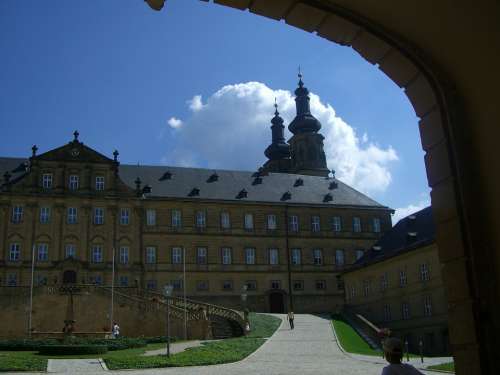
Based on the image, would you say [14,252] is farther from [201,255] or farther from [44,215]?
[201,255]

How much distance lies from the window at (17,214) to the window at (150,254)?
1175cm

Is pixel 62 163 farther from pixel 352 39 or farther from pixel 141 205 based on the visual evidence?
pixel 352 39

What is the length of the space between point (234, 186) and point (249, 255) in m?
8.01

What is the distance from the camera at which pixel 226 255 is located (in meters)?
62.5

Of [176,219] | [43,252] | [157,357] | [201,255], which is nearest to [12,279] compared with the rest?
[43,252]

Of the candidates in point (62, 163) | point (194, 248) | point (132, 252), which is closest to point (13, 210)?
point (62, 163)

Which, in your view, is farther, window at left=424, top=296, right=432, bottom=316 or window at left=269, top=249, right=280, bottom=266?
window at left=269, top=249, right=280, bottom=266

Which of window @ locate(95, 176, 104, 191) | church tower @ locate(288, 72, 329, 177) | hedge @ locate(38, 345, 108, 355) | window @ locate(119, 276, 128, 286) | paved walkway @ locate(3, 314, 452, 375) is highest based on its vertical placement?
church tower @ locate(288, 72, 329, 177)

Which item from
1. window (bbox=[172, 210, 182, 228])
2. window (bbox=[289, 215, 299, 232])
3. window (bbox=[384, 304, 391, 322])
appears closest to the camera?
window (bbox=[384, 304, 391, 322])

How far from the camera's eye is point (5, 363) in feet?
83.5

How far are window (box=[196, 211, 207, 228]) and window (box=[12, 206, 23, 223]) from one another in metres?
16.4

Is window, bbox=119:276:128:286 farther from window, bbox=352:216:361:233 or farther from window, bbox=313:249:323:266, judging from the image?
window, bbox=352:216:361:233

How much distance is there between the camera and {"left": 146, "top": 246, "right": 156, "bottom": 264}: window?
59344 mm

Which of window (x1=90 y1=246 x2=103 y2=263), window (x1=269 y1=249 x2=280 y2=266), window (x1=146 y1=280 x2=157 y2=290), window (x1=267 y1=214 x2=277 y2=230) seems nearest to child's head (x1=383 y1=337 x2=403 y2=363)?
window (x1=90 y1=246 x2=103 y2=263)
